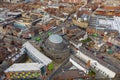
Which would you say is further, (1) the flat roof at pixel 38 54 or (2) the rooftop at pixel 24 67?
(1) the flat roof at pixel 38 54

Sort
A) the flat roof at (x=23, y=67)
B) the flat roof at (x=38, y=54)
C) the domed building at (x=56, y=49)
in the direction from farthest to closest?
the domed building at (x=56, y=49) < the flat roof at (x=38, y=54) < the flat roof at (x=23, y=67)

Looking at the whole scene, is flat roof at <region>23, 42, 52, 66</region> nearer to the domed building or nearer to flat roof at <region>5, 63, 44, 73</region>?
the domed building

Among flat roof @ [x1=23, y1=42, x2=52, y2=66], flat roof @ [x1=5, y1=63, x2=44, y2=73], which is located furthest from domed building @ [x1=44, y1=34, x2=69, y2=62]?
flat roof @ [x1=5, y1=63, x2=44, y2=73]

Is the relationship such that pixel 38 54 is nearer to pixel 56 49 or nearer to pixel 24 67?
pixel 56 49

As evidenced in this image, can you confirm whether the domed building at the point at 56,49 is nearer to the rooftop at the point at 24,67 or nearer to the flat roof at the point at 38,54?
the flat roof at the point at 38,54

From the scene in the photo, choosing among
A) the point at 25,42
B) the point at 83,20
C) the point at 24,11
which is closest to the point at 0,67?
the point at 25,42

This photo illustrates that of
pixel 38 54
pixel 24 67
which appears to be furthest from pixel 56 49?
pixel 24 67

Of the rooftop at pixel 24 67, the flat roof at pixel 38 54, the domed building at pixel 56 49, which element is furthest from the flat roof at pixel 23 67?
the domed building at pixel 56 49

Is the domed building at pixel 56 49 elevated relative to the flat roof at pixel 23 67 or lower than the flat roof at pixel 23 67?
elevated
